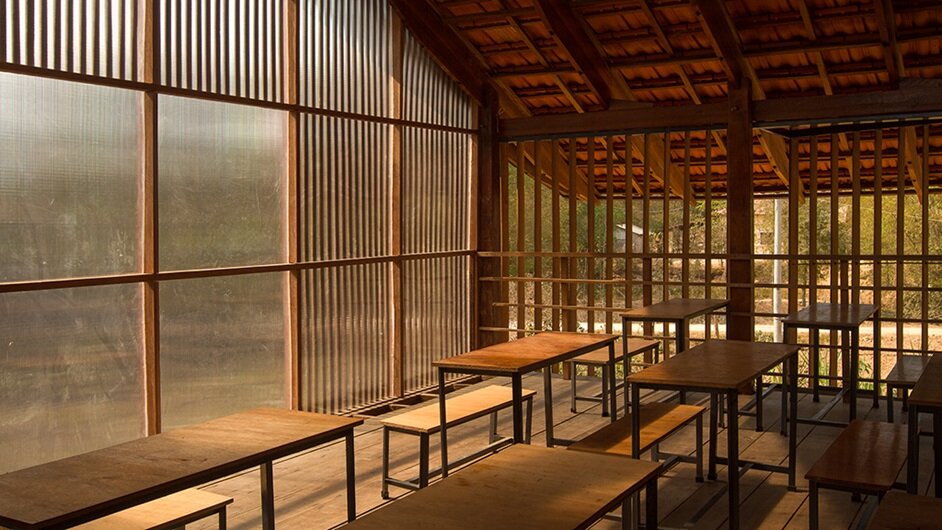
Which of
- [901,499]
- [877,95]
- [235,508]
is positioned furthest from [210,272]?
[877,95]

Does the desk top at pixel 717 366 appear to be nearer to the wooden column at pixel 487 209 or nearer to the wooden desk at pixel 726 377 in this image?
the wooden desk at pixel 726 377

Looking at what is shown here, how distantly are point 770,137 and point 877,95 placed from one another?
185cm

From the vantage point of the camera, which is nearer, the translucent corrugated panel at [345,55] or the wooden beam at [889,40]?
the wooden beam at [889,40]

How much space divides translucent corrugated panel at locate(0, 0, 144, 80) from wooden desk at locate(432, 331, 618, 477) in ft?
8.52

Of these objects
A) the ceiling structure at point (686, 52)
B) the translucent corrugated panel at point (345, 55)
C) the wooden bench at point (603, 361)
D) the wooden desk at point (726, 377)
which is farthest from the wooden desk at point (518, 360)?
the ceiling structure at point (686, 52)

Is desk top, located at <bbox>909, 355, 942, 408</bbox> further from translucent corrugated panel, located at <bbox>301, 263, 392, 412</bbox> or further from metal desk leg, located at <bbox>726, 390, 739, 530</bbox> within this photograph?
translucent corrugated panel, located at <bbox>301, 263, 392, 412</bbox>

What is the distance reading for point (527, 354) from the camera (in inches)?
208

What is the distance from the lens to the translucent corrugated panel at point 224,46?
584 cm

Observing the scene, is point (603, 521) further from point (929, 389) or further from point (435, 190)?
point (435, 190)

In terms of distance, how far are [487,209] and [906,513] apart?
6863 millimetres

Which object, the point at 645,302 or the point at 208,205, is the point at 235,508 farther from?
the point at 645,302

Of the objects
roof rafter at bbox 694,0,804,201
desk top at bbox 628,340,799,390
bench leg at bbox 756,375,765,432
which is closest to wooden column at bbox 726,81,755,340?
roof rafter at bbox 694,0,804,201

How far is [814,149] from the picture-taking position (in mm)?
8602

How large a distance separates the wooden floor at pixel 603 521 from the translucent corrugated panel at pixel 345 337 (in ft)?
1.35
